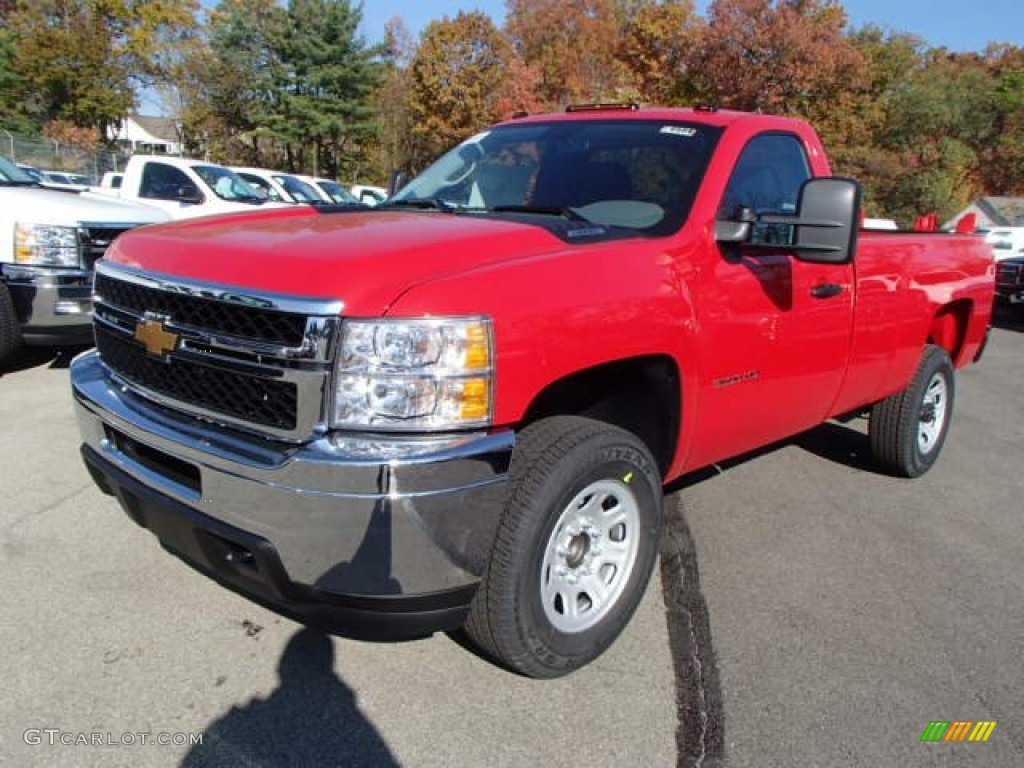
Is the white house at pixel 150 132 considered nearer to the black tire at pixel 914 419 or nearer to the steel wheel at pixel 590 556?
the black tire at pixel 914 419

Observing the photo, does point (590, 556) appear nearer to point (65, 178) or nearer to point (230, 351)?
point (230, 351)

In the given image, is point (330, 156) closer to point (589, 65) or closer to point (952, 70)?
point (589, 65)

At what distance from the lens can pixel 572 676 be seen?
2.75m

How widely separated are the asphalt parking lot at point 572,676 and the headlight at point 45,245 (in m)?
2.22

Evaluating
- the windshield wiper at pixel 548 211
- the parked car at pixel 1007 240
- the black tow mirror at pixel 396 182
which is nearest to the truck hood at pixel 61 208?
the black tow mirror at pixel 396 182

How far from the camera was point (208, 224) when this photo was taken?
2961 mm

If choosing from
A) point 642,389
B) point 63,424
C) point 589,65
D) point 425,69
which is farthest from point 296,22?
point 642,389

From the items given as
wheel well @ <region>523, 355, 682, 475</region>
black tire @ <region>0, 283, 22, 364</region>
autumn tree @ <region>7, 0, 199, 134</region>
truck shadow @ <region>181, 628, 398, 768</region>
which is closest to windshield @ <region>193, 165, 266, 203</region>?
black tire @ <region>0, 283, 22, 364</region>

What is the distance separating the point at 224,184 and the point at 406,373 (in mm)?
10382

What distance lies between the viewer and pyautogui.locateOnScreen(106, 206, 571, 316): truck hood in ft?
7.14

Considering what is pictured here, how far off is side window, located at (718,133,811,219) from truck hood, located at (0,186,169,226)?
4.94m

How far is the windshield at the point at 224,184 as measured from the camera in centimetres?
1114

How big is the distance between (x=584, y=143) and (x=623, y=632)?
6.98 ft

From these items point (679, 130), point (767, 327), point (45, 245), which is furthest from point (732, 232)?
point (45, 245)
